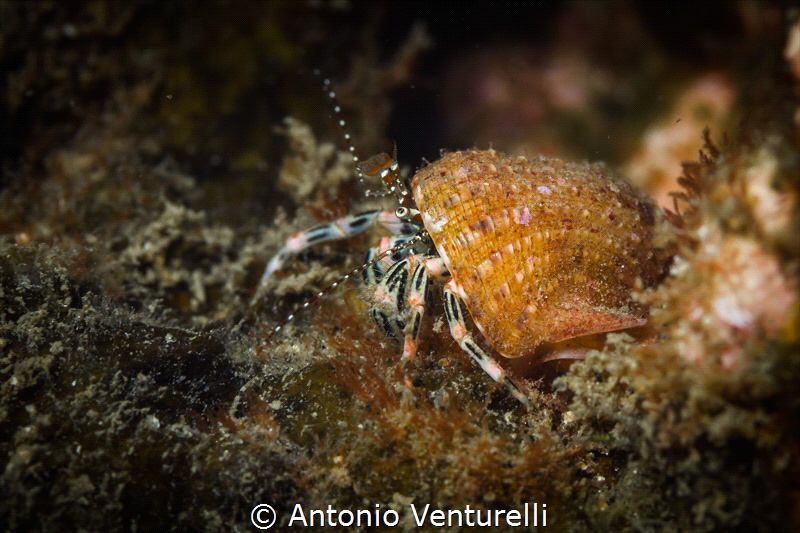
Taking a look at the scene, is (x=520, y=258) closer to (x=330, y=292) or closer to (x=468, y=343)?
(x=468, y=343)

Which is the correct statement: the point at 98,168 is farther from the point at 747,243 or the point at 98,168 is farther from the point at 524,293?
the point at 747,243

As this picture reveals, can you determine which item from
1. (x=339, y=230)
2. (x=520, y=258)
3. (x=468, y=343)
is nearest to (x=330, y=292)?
(x=339, y=230)

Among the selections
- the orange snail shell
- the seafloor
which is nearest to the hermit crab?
the orange snail shell
